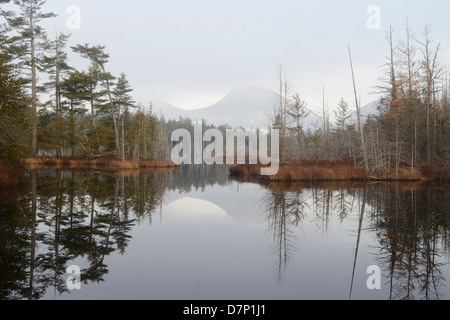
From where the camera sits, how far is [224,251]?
6352 mm

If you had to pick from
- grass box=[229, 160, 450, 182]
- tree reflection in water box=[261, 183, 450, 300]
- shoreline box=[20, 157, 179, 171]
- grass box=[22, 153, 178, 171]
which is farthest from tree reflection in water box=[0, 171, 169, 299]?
grass box=[22, 153, 178, 171]

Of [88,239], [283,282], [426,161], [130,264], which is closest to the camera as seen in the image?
[283,282]

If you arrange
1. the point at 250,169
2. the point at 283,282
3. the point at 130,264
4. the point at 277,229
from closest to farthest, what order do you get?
1. the point at 283,282
2. the point at 130,264
3. the point at 277,229
4. the point at 250,169

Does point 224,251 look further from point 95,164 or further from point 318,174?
point 95,164

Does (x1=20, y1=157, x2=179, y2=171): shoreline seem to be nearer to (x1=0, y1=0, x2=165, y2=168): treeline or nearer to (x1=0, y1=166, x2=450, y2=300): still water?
(x1=0, y1=0, x2=165, y2=168): treeline

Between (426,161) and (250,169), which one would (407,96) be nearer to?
(426,161)

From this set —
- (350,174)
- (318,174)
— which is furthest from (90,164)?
(350,174)

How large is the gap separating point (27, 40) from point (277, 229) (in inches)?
1513

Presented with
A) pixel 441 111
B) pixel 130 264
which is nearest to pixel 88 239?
pixel 130 264

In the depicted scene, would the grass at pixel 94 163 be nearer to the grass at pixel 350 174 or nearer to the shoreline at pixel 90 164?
the shoreline at pixel 90 164

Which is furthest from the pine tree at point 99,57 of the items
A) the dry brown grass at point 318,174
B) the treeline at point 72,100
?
the dry brown grass at point 318,174

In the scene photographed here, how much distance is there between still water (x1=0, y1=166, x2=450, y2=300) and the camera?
4.38 meters

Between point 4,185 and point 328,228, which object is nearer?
point 328,228

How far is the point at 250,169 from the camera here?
30.9 metres
